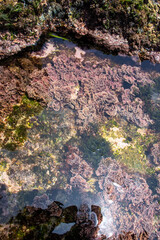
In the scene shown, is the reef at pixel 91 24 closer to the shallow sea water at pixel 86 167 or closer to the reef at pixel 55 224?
the shallow sea water at pixel 86 167

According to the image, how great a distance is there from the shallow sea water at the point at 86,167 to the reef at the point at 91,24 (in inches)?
18.0

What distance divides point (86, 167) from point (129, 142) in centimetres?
112

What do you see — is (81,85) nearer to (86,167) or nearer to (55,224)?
(86,167)

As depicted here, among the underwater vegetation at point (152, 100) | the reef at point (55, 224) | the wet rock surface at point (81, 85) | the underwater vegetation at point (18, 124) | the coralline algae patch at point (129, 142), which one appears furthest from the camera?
the underwater vegetation at point (152, 100)

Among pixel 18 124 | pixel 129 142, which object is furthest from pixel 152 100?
pixel 18 124

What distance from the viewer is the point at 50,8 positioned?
3.24 meters

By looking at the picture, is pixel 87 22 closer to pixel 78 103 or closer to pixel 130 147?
pixel 78 103

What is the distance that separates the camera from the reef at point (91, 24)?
291cm

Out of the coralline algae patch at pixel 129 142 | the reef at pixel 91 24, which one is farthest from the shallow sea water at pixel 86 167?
the reef at pixel 91 24

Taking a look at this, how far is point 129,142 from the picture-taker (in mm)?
3205

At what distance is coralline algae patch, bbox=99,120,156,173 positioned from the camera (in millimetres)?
3009

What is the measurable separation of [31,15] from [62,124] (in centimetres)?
222

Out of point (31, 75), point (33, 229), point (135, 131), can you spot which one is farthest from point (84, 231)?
point (31, 75)

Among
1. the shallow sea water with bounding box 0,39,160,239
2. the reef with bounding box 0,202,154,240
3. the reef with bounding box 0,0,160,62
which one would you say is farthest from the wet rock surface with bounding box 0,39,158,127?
Answer: the reef with bounding box 0,202,154,240
